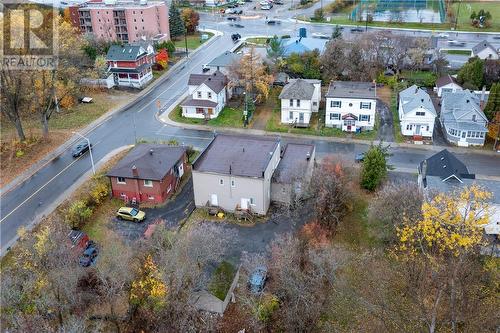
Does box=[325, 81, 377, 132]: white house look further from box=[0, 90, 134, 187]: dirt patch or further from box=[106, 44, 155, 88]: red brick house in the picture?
box=[106, 44, 155, 88]: red brick house

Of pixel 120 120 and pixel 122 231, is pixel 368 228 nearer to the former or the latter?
pixel 122 231

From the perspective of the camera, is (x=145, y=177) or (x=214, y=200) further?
(x=145, y=177)

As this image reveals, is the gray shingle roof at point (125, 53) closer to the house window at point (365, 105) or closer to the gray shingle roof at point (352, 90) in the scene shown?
the gray shingle roof at point (352, 90)

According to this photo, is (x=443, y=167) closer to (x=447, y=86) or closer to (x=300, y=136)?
(x=300, y=136)

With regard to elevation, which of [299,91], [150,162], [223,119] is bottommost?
[223,119]

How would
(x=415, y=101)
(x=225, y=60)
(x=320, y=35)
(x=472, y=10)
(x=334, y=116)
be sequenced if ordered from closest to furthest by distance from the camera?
(x=415, y=101)
(x=334, y=116)
(x=225, y=60)
(x=320, y=35)
(x=472, y=10)

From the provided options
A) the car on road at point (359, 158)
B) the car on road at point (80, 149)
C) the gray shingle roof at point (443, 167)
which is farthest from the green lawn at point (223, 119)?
the gray shingle roof at point (443, 167)

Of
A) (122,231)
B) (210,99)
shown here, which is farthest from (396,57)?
(122,231)

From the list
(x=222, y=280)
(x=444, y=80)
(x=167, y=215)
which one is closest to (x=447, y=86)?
(x=444, y=80)
